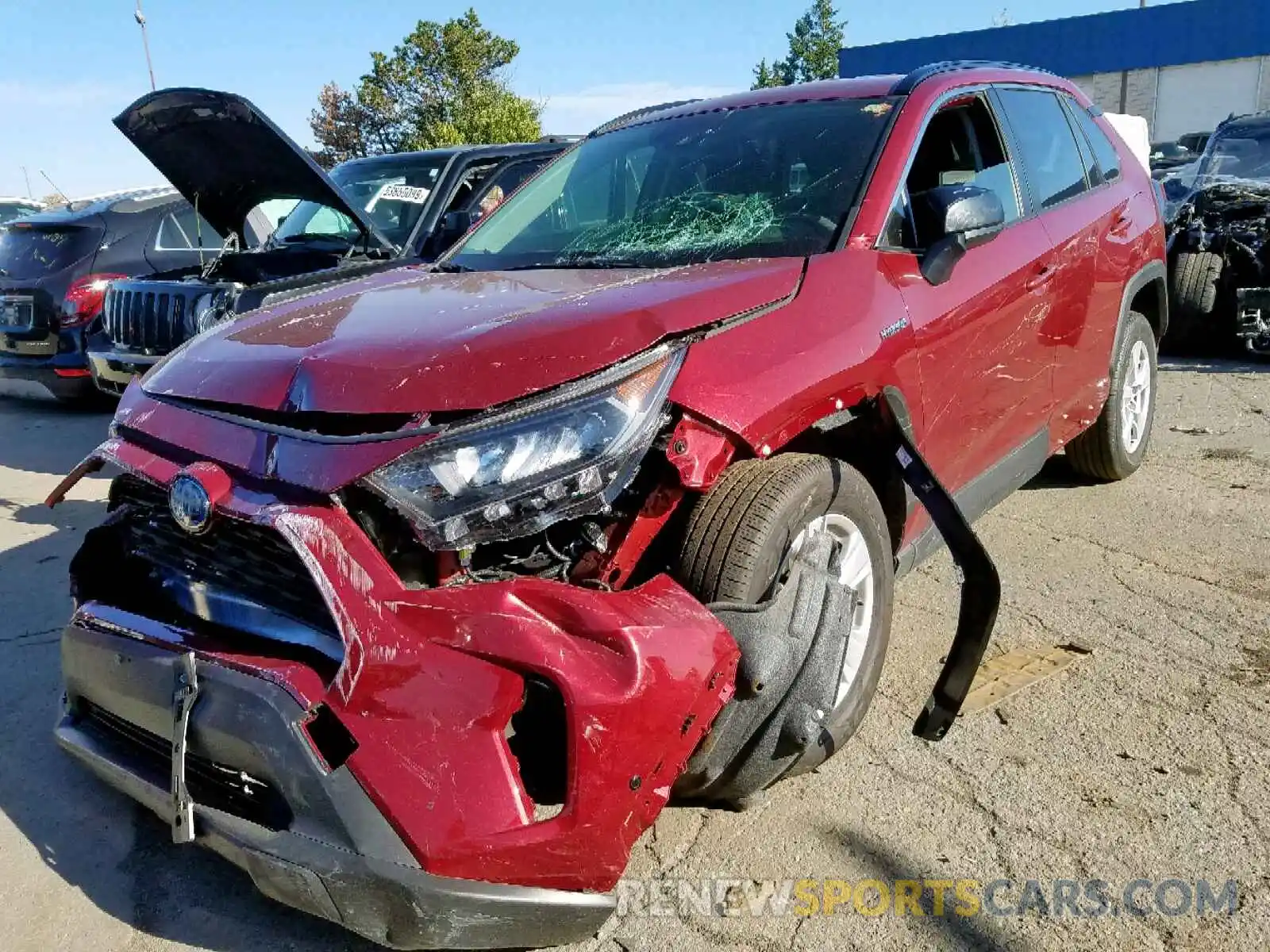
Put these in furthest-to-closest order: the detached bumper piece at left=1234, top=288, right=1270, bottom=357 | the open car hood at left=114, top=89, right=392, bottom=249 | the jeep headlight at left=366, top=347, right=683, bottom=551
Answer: the detached bumper piece at left=1234, top=288, right=1270, bottom=357
the open car hood at left=114, top=89, right=392, bottom=249
the jeep headlight at left=366, top=347, right=683, bottom=551

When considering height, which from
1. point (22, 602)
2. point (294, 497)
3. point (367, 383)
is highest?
point (367, 383)

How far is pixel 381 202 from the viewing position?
7.18 m

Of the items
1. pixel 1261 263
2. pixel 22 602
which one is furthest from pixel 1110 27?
pixel 22 602

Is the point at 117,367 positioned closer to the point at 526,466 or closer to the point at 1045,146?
the point at 526,466

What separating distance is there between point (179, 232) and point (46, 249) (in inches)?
39.4

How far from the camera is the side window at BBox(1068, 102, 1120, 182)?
468cm

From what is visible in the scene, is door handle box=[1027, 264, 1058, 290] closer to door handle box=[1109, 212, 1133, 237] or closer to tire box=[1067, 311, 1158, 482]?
door handle box=[1109, 212, 1133, 237]

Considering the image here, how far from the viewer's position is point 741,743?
2.31 m

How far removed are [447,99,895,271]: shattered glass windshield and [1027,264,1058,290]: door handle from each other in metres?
0.79

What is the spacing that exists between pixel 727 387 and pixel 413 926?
1.26 meters

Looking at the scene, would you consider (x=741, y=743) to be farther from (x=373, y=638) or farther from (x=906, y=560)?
(x=906, y=560)

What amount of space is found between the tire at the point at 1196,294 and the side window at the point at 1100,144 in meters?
4.22

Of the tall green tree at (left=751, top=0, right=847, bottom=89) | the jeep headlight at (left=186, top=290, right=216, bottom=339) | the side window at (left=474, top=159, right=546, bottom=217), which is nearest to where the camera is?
the jeep headlight at (left=186, top=290, right=216, bottom=339)

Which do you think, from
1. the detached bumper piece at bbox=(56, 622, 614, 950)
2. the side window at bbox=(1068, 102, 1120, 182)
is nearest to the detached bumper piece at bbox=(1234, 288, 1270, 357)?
the side window at bbox=(1068, 102, 1120, 182)
